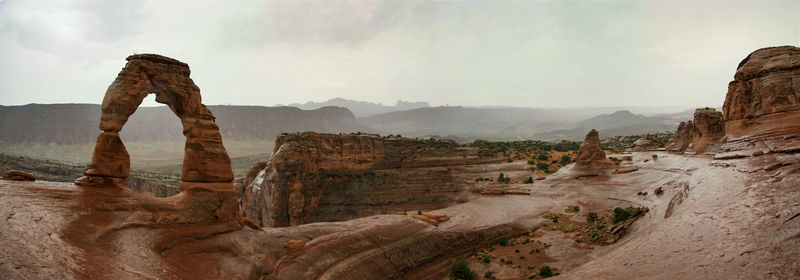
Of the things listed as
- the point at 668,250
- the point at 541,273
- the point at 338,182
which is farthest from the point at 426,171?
the point at 668,250

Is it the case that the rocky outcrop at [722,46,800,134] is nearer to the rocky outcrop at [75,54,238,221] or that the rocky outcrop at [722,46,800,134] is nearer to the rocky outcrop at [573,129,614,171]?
the rocky outcrop at [573,129,614,171]

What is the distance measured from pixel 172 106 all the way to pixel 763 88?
36.2 metres

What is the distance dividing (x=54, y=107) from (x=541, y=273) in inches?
7841

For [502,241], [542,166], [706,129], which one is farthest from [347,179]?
[706,129]

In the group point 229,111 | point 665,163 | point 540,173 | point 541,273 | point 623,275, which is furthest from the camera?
point 229,111

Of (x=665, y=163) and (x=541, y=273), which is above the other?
(x=665, y=163)

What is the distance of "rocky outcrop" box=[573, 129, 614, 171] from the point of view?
37219mm

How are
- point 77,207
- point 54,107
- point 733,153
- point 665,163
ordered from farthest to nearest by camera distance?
point 54,107 → point 665,163 → point 733,153 → point 77,207

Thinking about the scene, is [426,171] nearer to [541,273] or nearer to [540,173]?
[540,173]

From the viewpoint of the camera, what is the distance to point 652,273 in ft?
34.1

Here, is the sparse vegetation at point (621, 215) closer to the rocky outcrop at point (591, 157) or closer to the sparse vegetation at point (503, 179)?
the rocky outcrop at point (591, 157)

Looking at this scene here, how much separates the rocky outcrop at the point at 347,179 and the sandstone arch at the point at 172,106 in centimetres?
2249

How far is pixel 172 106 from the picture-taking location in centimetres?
1683

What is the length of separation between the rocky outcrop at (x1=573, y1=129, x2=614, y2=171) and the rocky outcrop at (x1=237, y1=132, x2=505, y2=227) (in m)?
14.5
